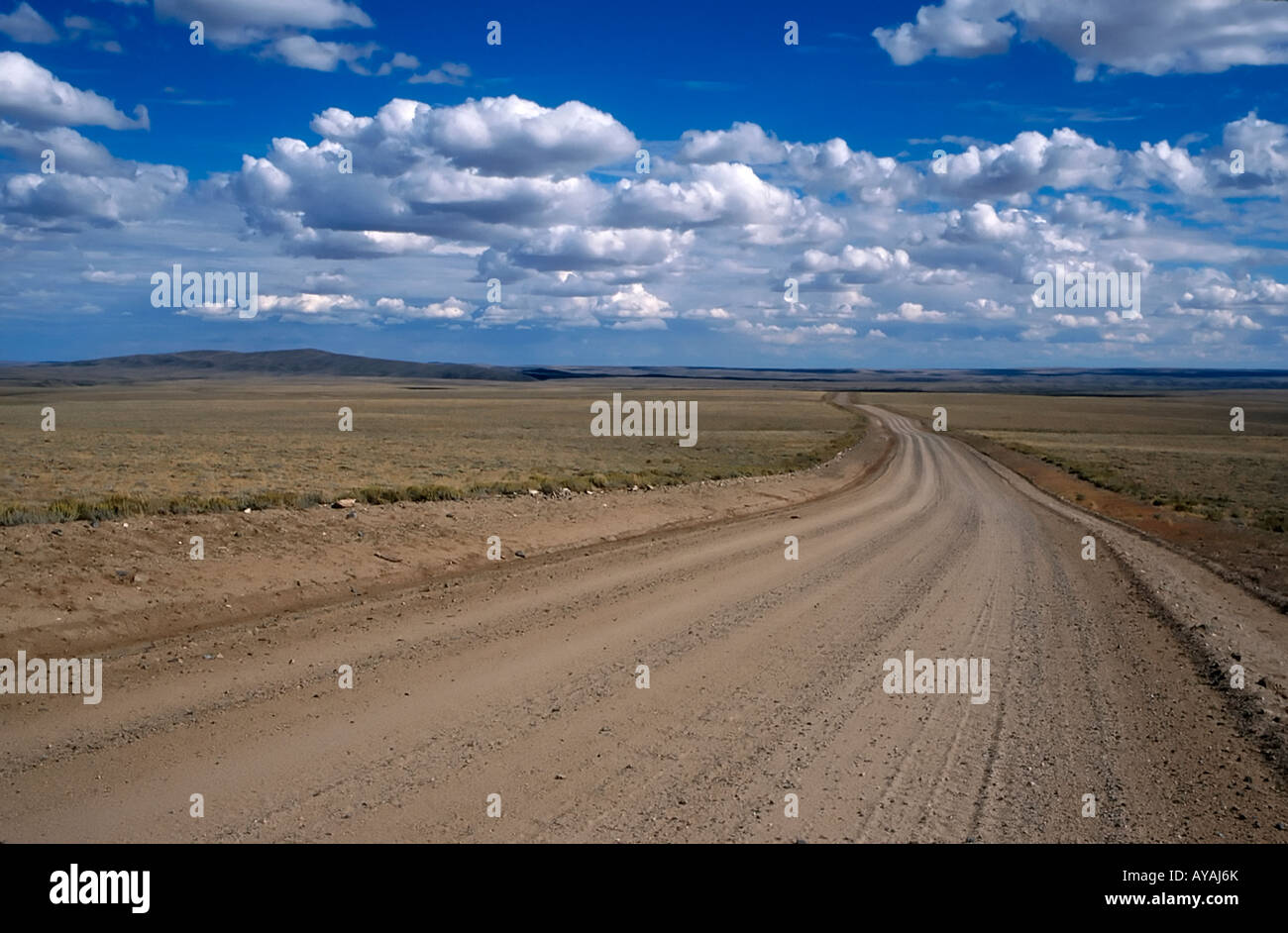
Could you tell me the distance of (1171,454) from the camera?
172ft

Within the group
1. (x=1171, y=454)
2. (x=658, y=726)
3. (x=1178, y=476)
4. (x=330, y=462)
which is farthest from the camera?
(x=1171, y=454)

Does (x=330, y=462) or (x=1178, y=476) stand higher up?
(x=330, y=462)

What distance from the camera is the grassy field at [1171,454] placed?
28.8 meters

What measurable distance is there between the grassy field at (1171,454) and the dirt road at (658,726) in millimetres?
16586

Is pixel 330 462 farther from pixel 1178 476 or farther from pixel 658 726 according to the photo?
pixel 1178 476

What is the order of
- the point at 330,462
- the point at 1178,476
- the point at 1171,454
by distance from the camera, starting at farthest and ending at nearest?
the point at 1171,454 < the point at 1178,476 < the point at 330,462

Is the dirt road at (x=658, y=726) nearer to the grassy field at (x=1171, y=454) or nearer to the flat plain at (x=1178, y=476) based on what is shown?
the flat plain at (x=1178, y=476)

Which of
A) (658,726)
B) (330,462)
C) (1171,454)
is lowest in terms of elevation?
(658,726)

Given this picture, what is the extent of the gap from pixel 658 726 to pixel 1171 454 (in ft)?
177

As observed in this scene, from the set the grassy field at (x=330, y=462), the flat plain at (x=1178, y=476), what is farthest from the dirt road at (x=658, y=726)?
the grassy field at (x=330, y=462)

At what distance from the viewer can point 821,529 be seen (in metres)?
19.6

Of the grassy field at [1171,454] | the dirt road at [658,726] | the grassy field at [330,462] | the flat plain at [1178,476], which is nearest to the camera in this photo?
the dirt road at [658,726]

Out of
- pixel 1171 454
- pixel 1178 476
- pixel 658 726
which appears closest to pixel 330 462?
pixel 658 726
